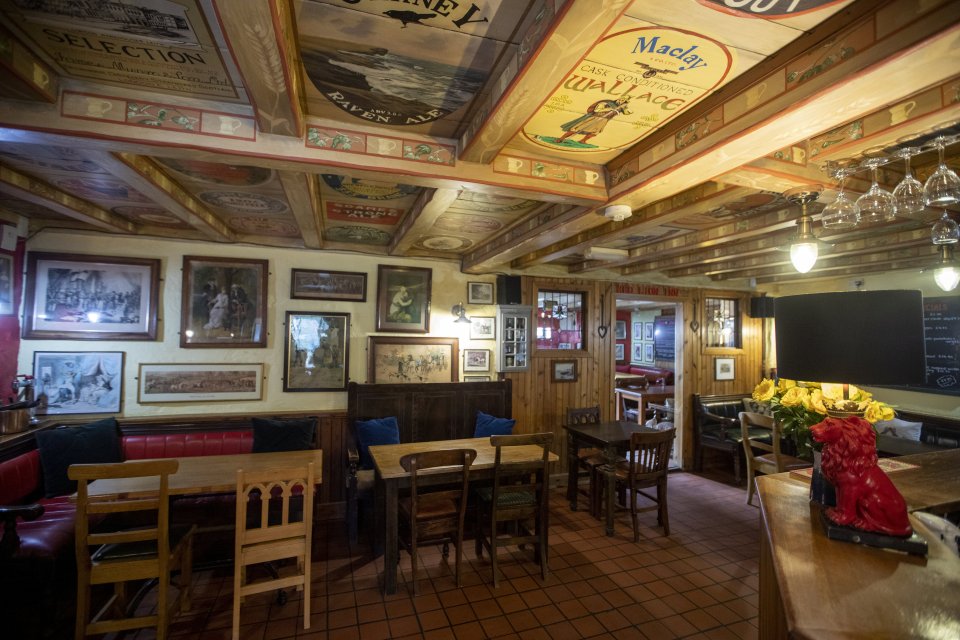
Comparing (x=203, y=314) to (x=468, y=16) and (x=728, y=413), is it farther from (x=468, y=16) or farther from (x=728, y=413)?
(x=728, y=413)

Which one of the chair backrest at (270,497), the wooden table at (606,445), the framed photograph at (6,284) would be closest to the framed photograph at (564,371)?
the wooden table at (606,445)

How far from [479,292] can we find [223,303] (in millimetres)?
3063

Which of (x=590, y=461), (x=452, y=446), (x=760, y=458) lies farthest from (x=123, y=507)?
(x=760, y=458)

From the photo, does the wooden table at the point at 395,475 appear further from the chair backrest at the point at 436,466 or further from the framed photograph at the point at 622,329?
the framed photograph at the point at 622,329

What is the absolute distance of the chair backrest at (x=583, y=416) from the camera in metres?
5.28

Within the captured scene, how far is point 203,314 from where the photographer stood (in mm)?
4637

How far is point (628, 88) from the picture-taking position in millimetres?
1891

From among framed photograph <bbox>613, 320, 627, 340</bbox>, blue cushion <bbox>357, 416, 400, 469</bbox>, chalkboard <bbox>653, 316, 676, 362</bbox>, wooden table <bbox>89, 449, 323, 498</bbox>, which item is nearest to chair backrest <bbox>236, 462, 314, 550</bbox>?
wooden table <bbox>89, 449, 323, 498</bbox>

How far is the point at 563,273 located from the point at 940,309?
4.83 metres

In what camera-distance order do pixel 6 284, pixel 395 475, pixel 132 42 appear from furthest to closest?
pixel 6 284 < pixel 395 475 < pixel 132 42

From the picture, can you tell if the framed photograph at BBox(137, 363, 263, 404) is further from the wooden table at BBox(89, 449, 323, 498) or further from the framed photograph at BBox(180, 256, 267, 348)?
the wooden table at BBox(89, 449, 323, 498)

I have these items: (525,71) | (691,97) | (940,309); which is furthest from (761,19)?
(940,309)

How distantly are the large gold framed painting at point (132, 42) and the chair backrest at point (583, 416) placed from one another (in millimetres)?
4634

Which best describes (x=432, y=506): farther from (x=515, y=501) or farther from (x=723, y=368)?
(x=723, y=368)
